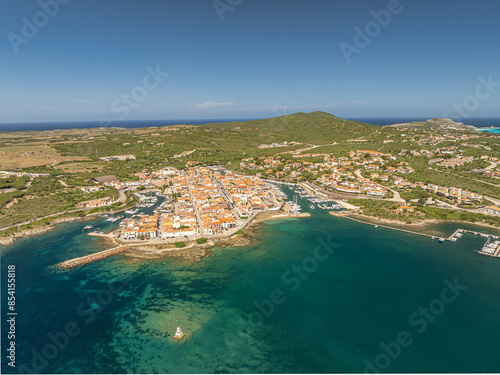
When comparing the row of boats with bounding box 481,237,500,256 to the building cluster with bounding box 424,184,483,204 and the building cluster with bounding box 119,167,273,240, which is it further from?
the building cluster with bounding box 119,167,273,240

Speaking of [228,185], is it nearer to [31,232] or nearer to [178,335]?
[31,232]

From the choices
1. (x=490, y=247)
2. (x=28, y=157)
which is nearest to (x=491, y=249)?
(x=490, y=247)

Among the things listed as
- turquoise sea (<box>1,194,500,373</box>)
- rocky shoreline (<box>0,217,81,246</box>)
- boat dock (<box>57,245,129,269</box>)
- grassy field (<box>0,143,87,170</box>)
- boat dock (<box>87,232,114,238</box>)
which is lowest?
turquoise sea (<box>1,194,500,373</box>)

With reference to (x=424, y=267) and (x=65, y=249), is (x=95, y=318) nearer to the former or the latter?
(x=65, y=249)

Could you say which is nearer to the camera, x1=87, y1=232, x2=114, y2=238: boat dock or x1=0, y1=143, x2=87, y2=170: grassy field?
x1=87, y1=232, x2=114, y2=238: boat dock

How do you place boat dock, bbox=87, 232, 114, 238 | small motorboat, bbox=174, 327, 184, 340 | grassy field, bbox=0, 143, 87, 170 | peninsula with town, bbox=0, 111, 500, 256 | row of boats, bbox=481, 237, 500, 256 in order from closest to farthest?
small motorboat, bbox=174, 327, 184, 340
row of boats, bbox=481, 237, 500, 256
boat dock, bbox=87, 232, 114, 238
peninsula with town, bbox=0, 111, 500, 256
grassy field, bbox=0, 143, 87, 170

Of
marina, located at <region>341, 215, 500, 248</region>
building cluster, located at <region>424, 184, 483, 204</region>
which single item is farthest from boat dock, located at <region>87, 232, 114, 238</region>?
building cluster, located at <region>424, 184, 483, 204</region>

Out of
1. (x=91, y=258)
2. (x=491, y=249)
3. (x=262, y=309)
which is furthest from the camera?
(x=491, y=249)

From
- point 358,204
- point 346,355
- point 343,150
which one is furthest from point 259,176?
point 346,355
